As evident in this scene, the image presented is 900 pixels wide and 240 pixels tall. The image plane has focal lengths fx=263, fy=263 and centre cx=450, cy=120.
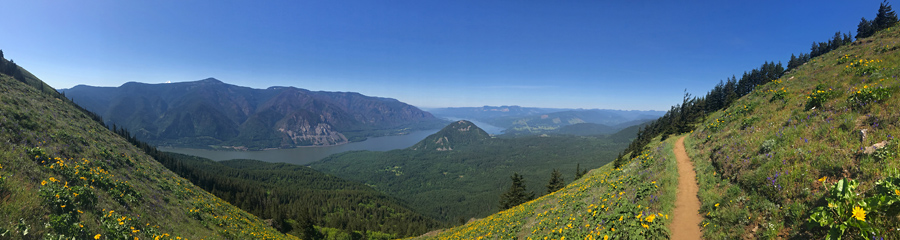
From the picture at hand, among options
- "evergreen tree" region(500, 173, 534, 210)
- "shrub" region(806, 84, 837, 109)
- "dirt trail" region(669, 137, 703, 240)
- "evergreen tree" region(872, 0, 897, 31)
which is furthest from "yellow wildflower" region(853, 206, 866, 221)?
"evergreen tree" region(872, 0, 897, 31)

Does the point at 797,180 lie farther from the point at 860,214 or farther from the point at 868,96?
the point at 868,96

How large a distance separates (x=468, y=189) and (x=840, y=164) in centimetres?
19644

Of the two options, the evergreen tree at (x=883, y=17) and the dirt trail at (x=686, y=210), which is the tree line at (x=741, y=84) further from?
the dirt trail at (x=686, y=210)

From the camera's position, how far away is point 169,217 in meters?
16.8

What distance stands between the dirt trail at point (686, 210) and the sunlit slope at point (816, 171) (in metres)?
0.34

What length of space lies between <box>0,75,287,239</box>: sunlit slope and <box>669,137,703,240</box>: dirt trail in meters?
17.5

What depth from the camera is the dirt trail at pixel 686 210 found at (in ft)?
27.6

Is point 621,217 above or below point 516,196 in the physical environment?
above

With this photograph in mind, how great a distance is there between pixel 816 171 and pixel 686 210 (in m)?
3.60

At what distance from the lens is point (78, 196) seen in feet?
33.1

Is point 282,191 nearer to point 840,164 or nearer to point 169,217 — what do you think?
point 169,217

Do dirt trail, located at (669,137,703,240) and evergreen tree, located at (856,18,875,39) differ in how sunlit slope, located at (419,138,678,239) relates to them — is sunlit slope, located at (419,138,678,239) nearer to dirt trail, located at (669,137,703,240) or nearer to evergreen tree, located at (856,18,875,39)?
dirt trail, located at (669,137,703,240)

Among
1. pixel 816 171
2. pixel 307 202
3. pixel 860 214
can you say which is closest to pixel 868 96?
pixel 816 171

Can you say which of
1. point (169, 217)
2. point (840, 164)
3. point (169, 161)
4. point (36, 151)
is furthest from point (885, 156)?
point (169, 161)
